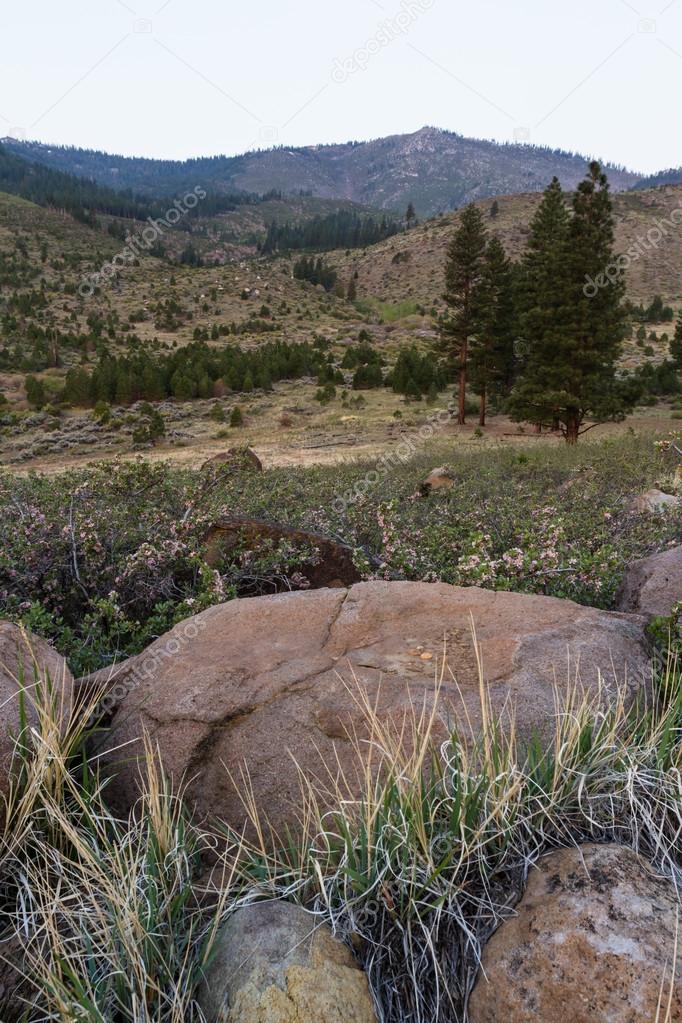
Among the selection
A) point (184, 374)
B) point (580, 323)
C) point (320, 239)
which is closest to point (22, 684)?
point (580, 323)

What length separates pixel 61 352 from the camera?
3959 cm

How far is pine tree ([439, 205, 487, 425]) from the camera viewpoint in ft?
95.9

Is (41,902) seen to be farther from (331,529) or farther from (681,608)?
(331,529)

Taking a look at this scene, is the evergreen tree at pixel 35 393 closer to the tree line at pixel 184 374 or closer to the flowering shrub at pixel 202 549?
the tree line at pixel 184 374

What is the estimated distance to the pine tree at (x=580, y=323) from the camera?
72.9 ft

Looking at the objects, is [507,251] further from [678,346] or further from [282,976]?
[282,976]

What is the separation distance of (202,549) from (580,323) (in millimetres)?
21076

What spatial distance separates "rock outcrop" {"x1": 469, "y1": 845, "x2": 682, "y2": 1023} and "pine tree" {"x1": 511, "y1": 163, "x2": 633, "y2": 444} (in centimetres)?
2258

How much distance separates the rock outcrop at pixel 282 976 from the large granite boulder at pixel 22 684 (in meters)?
0.96

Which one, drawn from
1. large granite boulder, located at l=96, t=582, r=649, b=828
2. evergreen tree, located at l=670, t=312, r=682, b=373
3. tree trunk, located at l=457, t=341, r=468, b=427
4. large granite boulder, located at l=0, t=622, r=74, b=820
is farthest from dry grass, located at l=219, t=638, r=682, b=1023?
evergreen tree, located at l=670, t=312, r=682, b=373

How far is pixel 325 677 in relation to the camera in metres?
2.77

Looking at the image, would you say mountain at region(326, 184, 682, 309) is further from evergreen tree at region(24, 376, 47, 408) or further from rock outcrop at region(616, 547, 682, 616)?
rock outcrop at region(616, 547, 682, 616)

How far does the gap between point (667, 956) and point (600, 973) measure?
0.54ft

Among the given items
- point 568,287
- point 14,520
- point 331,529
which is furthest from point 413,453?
point 14,520
